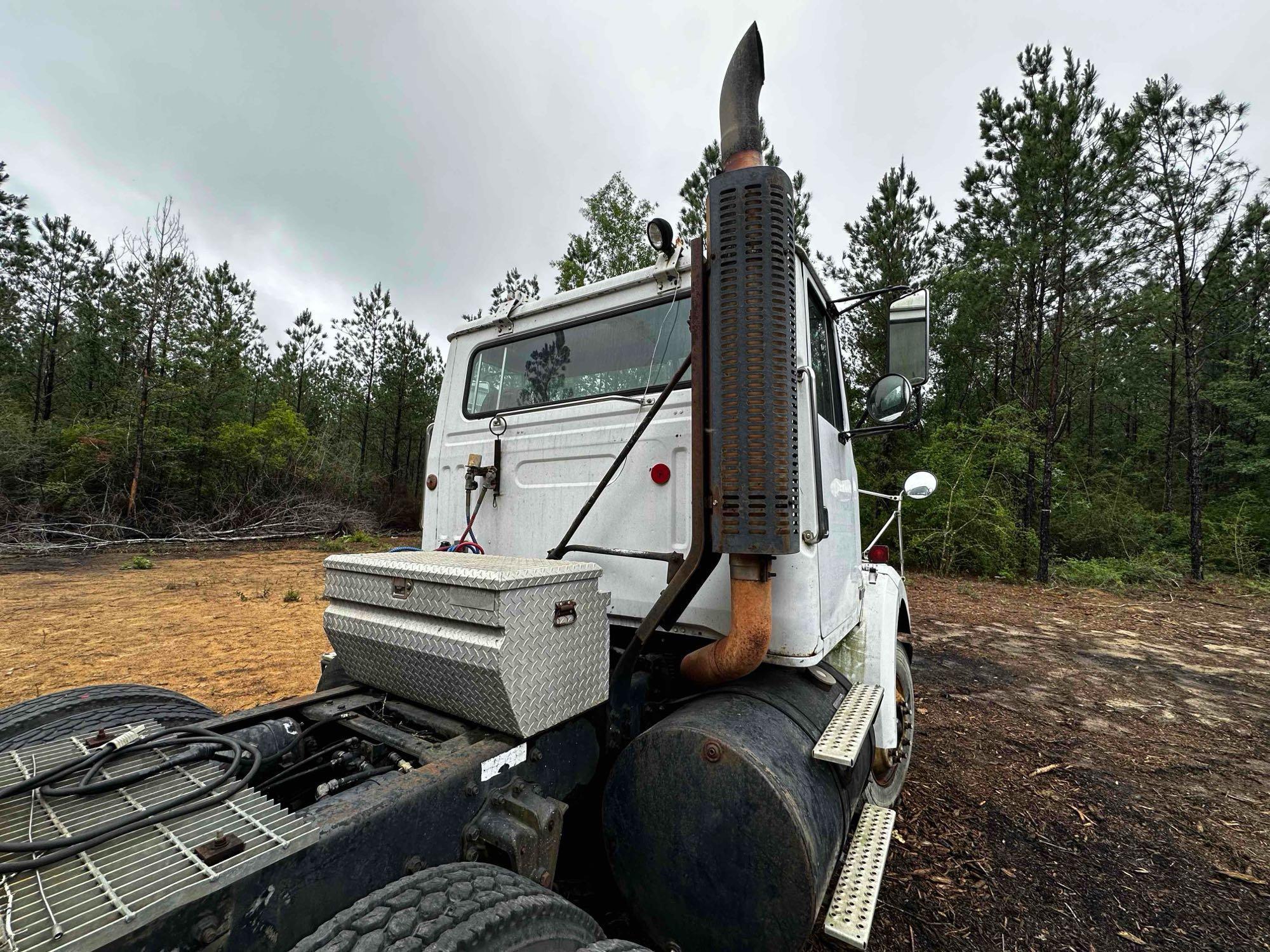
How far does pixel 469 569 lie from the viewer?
153 cm

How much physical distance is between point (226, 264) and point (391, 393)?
7861 millimetres

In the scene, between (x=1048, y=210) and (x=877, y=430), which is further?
(x=1048, y=210)

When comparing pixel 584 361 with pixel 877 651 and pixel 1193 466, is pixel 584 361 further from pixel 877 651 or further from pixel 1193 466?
pixel 1193 466

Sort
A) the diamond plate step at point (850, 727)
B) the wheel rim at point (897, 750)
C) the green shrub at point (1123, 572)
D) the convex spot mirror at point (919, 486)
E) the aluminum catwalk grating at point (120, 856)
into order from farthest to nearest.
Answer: the green shrub at point (1123, 572) → the convex spot mirror at point (919, 486) → the wheel rim at point (897, 750) → the diamond plate step at point (850, 727) → the aluminum catwalk grating at point (120, 856)

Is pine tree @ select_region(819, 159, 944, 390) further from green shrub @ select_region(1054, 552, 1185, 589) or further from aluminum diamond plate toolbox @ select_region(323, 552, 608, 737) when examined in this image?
aluminum diamond plate toolbox @ select_region(323, 552, 608, 737)

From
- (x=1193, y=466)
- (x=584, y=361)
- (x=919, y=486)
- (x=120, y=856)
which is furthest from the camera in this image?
(x=1193, y=466)

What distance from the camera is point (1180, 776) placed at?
339 cm

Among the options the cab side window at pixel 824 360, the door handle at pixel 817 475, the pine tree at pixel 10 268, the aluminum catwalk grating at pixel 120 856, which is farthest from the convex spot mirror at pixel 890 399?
the pine tree at pixel 10 268

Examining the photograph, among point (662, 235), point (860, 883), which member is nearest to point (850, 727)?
point (860, 883)

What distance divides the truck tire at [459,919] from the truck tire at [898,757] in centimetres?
175

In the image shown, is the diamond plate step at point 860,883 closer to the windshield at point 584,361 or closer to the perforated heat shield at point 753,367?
the perforated heat shield at point 753,367

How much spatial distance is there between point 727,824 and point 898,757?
5.97 feet

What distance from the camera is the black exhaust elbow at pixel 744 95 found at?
196 cm

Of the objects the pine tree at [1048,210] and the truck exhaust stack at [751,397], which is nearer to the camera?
the truck exhaust stack at [751,397]
